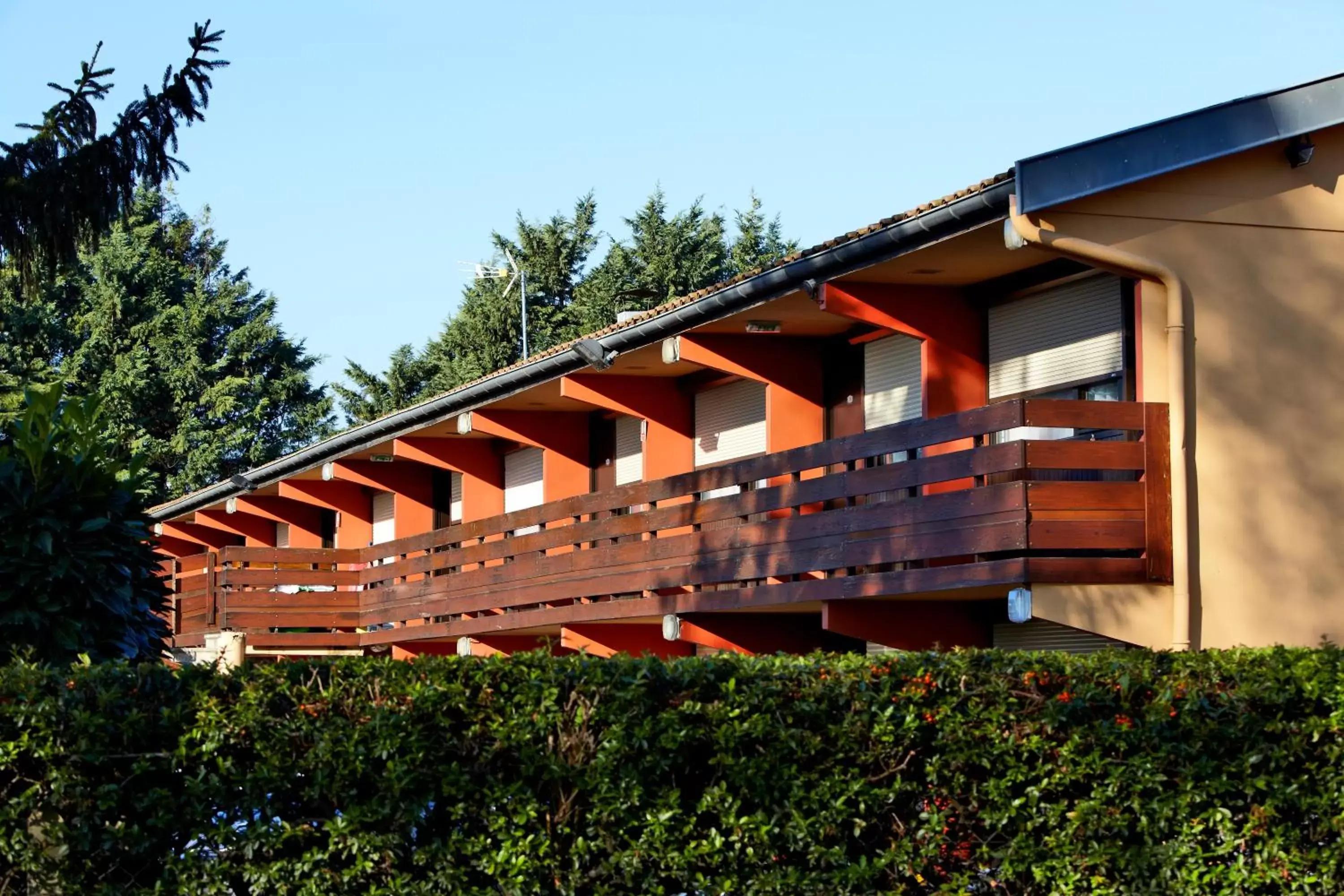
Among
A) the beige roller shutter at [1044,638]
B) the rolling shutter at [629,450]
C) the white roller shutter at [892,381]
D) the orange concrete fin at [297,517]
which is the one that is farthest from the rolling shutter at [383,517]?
the beige roller shutter at [1044,638]

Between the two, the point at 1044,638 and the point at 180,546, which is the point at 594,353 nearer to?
the point at 1044,638

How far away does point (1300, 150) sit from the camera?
1369 cm

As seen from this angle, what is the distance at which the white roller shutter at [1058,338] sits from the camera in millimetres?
14297

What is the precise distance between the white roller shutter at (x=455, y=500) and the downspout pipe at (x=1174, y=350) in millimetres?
15759

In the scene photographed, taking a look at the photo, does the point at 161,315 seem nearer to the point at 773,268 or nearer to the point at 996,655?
the point at 773,268

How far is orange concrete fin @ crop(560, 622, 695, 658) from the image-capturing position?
66.3 feet

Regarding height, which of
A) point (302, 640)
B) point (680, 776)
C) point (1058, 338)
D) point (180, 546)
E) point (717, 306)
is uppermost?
point (717, 306)

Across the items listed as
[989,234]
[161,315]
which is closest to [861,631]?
[989,234]

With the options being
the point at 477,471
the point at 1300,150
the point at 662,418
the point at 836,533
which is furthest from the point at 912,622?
the point at 477,471

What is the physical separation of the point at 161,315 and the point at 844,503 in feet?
116

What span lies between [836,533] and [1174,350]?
3175mm

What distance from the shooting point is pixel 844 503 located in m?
16.9

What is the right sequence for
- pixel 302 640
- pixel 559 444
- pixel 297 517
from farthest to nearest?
pixel 297 517
pixel 302 640
pixel 559 444

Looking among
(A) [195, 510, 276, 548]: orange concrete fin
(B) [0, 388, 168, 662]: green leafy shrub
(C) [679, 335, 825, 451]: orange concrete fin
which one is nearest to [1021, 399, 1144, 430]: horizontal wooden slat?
(C) [679, 335, 825, 451]: orange concrete fin
